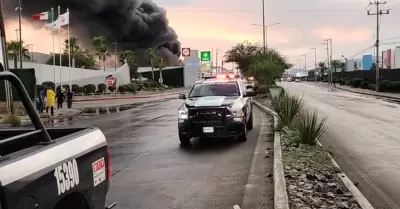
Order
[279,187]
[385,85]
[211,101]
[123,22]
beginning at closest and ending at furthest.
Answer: [279,187]
[211,101]
[385,85]
[123,22]

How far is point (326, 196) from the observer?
667 cm

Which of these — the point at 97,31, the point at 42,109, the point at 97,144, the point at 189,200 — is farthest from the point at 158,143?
the point at 97,31

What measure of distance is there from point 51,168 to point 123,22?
144 metres

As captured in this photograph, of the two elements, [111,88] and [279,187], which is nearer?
[279,187]

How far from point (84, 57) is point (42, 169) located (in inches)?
4143

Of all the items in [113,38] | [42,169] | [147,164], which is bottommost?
[147,164]

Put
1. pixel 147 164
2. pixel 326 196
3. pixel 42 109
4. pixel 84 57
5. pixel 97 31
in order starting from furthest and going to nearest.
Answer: pixel 97 31
pixel 84 57
pixel 42 109
pixel 147 164
pixel 326 196

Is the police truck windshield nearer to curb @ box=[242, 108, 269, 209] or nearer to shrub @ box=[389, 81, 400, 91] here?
curb @ box=[242, 108, 269, 209]

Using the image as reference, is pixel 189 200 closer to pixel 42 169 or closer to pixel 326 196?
pixel 326 196

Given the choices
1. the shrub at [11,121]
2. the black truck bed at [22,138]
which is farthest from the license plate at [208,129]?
the shrub at [11,121]

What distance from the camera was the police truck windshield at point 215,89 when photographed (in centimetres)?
1417

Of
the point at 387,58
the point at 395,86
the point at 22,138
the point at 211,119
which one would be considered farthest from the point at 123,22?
the point at 22,138

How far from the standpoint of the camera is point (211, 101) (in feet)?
42.4

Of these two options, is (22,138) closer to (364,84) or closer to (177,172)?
(177,172)
